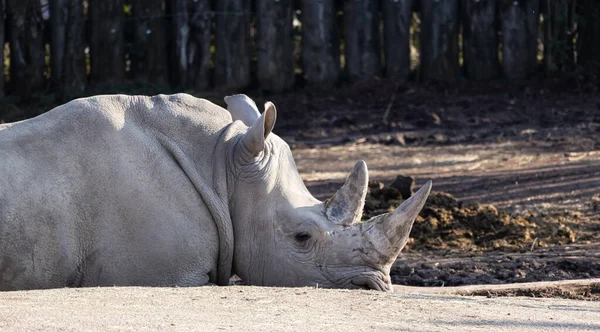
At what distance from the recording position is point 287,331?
4.42m

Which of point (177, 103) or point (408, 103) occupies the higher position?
point (177, 103)

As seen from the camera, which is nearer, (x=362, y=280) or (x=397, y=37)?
(x=362, y=280)

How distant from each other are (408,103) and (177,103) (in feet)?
22.8

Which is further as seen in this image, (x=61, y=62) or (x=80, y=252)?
(x=61, y=62)

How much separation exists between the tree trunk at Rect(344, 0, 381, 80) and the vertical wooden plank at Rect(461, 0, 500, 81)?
36.5 inches

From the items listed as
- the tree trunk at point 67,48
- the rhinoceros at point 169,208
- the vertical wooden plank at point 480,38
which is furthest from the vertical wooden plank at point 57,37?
the rhinoceros at point 169,208

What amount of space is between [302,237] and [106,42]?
→ 7.70 metres

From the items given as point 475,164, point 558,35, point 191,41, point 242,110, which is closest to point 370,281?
point 242,110

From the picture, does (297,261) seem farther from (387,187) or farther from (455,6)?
(455,6)

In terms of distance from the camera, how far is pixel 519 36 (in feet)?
44.3

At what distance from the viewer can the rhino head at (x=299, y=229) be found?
5.80 metres

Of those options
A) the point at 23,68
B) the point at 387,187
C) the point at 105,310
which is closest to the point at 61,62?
the point at 23,68

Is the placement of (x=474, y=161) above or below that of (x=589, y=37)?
below

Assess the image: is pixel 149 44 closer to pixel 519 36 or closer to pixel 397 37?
pixel 397 37
